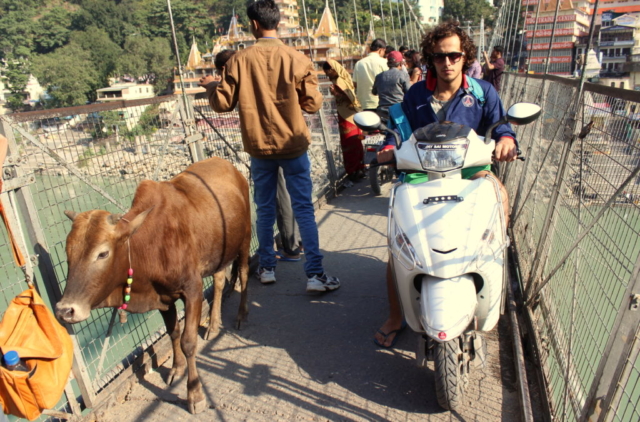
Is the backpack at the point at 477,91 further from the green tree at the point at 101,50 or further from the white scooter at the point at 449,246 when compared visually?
the green tree at the point at 101,50

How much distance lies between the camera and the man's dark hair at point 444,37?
352 centimetres

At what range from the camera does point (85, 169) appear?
3484 millimetres

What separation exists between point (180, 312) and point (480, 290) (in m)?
2.54

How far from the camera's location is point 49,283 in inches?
116

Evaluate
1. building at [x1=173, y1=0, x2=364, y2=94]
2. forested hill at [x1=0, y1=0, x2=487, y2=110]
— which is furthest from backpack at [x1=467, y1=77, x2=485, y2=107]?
forested hill at [x1=0, y1=0, x2=487, y2=110]

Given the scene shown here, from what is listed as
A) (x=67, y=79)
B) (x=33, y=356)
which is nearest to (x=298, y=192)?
(x=33, y=356)

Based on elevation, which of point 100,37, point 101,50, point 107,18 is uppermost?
point 107,18

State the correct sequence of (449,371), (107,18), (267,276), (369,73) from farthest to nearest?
(107,18), (369,73), (267,276), (449,371)

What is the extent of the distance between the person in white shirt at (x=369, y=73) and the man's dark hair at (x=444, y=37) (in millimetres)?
3940

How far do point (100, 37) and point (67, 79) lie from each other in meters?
27.0

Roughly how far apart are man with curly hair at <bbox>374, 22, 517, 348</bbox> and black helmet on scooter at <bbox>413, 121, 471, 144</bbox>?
338 millimetres

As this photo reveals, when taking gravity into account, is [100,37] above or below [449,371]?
below

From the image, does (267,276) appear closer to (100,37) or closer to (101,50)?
(101,50)

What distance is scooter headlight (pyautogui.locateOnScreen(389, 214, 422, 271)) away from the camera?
2.69 m
